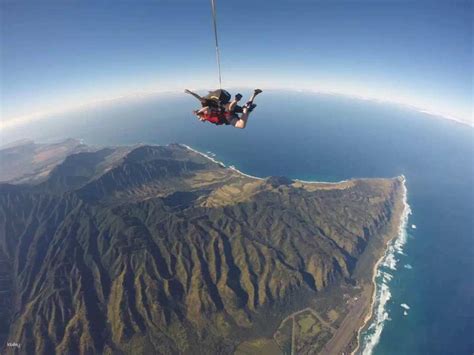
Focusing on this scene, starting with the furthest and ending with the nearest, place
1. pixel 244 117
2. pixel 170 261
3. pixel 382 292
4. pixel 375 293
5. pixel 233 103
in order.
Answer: pixel 170 261 → pixel 382 292 → pixel 375 293 → pixel 244 117 → pixel 233 103

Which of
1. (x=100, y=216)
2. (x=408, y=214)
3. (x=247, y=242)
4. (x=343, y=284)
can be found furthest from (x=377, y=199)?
(x=100, y=216)

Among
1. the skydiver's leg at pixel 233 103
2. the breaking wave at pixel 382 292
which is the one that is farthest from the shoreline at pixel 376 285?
the skydiver's leg at pixel 233 103

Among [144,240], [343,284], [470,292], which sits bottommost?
[470,292]

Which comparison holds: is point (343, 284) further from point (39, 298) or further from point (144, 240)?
point (39, 298)

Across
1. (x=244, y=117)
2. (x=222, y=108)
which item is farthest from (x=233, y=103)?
(x=222, y=108)

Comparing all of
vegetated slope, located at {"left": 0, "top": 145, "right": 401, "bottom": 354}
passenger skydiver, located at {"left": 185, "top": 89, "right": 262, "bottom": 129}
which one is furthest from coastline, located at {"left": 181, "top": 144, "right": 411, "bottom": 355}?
passenger skydiver, located at {"left": 185, "top": 89, "right": 262, "bottom": 129}

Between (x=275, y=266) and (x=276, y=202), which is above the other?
(x=276, y=202)

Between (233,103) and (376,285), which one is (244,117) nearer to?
(233,103)

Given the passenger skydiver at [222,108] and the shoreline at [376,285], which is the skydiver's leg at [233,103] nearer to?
the passenger skydiver at [222,108]
